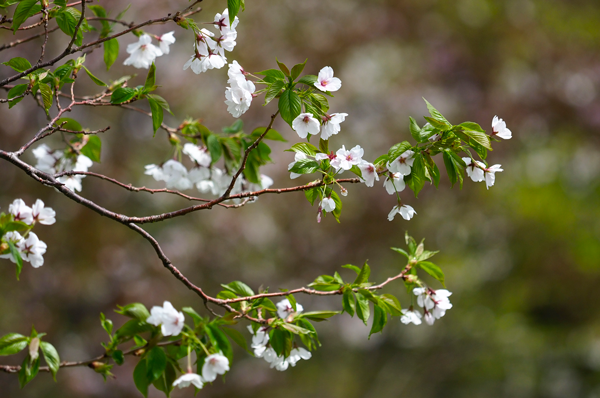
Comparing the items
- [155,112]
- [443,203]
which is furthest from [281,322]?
[443,203]

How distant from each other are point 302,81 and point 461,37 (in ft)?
12.2

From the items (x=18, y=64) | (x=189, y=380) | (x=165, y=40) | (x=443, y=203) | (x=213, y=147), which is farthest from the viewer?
(x=443, y=203)

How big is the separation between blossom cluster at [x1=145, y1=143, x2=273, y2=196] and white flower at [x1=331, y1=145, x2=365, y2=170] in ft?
1.36

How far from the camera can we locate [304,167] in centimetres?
71

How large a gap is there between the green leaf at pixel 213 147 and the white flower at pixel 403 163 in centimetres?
45

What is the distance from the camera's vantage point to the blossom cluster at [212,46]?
29.7 inches

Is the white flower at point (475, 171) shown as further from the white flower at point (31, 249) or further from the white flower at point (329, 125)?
the white flower at point (31, 249)

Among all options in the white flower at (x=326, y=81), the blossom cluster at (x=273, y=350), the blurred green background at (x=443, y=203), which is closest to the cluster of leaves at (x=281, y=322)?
the blossom cluster at (x=273, y=350)

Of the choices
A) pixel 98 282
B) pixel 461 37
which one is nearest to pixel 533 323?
pixel 461 37

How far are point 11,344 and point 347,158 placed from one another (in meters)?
0.61

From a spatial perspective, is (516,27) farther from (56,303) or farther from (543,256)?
(56,303)

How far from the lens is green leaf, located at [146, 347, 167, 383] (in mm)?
752

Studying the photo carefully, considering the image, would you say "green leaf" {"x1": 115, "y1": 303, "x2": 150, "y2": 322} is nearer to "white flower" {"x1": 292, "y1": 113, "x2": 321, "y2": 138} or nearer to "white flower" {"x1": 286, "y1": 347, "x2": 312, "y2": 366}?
"white flower" {"x1": 286, "y1": 347, "x2": 312, "y2": 366}

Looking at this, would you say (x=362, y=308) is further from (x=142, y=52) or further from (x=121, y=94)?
(x=142, y=52)
